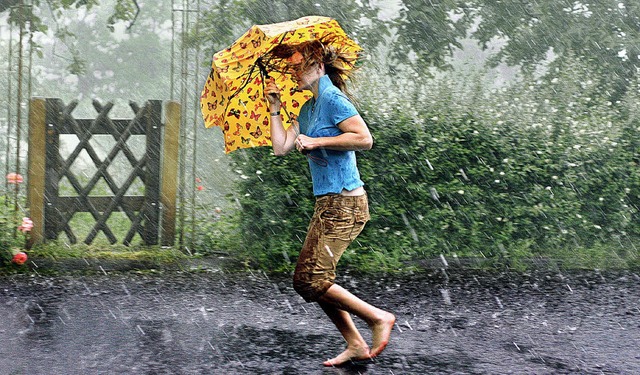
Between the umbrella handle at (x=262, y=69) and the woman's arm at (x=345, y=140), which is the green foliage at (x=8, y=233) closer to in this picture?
the umbrella handle at (x=262, y=69)

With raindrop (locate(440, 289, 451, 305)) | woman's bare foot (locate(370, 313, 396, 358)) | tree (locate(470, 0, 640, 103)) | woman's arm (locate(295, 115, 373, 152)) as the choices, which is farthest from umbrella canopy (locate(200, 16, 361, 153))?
tree (locate(470, 0, 640, 103))

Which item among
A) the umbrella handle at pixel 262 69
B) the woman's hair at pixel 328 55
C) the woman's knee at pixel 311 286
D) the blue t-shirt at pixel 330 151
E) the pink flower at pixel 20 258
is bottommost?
the pink flower at pixel 20 258

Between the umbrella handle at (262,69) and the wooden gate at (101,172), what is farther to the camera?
the wooden gate at (101,172)

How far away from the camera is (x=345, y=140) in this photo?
4.79 m

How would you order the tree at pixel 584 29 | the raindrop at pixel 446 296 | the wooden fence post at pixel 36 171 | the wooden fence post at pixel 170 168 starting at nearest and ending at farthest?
the raindrop at pixel 446 296
the wooden fence post at pixel 36 171
the wooden fence post at pixel 170 168
the tree at pixel 584 29

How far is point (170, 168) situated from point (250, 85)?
3.50 m

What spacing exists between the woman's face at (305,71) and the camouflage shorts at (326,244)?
66cm

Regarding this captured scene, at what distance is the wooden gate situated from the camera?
850cm

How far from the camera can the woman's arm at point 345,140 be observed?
4.76 meters

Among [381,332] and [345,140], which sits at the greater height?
[345,140]

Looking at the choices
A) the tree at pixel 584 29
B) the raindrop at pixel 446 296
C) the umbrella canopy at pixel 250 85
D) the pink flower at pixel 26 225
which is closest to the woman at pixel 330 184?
the umbrella canopy at pixel 250 85

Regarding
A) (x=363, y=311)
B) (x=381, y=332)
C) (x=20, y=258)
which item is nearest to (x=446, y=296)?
(x=381, y=332)

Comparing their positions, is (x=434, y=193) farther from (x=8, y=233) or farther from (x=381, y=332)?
(x=8, y=233)

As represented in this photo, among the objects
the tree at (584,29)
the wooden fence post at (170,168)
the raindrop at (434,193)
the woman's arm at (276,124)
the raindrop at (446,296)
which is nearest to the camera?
the woman's arm at (276,124)
